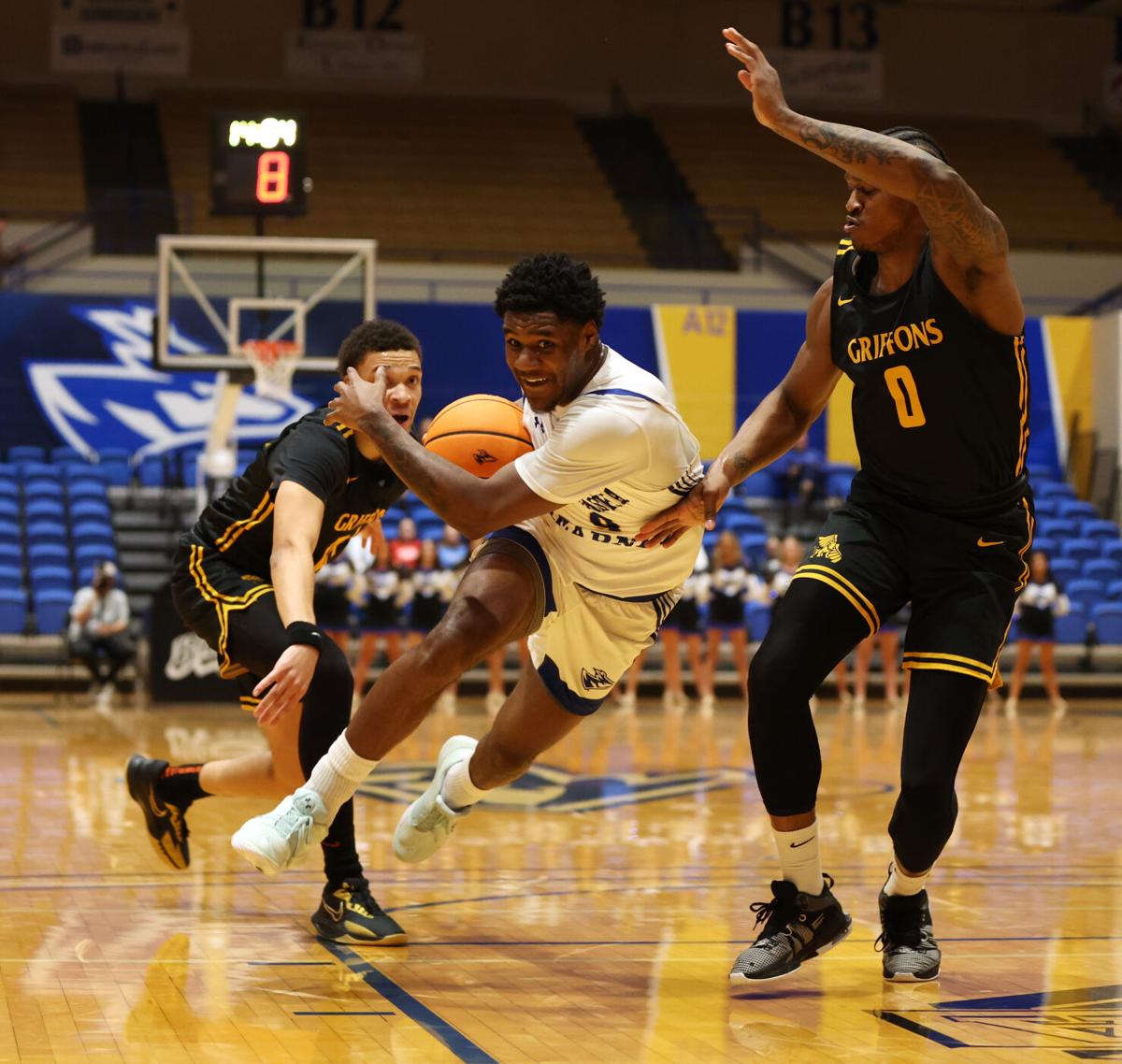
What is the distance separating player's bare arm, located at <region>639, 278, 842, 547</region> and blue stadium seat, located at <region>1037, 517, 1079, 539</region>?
47.3 ft

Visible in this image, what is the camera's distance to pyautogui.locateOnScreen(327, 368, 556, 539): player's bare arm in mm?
4242

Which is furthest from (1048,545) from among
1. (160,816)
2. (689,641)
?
(160,816)

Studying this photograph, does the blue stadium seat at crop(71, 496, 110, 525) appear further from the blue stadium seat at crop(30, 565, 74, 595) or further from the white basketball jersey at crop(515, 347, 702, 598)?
the white basketball jersey at crop(515, 347, 702, 598)

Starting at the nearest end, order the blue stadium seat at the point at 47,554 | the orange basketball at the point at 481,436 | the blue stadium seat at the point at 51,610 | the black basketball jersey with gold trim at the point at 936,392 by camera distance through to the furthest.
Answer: the black basketball jersey with gold trim at the point at 936,392 → the orange basketball at the point at 481,436 → the blue stadium seat at the point at 51,610 → the blue stadium seat at the point at 47,554

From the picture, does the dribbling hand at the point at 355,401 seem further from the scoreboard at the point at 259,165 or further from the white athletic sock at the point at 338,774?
the scoreboard at the point at 259,165

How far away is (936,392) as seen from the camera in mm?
4238

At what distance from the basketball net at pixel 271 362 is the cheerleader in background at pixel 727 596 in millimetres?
4507

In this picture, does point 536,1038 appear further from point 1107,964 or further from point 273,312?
point 273,312

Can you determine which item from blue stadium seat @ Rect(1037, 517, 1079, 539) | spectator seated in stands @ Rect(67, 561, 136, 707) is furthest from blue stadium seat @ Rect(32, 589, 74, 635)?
blue stadium seat @ Rect(1037, 517, 1079, 539)

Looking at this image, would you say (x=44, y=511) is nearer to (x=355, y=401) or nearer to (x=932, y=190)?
(x=355, y=401)

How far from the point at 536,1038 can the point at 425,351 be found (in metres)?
15.1

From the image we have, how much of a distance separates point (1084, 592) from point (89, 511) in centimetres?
1071

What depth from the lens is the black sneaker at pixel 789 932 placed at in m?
4.34

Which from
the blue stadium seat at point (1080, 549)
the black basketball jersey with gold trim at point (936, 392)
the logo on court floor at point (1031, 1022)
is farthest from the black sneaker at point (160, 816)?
the blue stadium seat at point (1080, 549)
